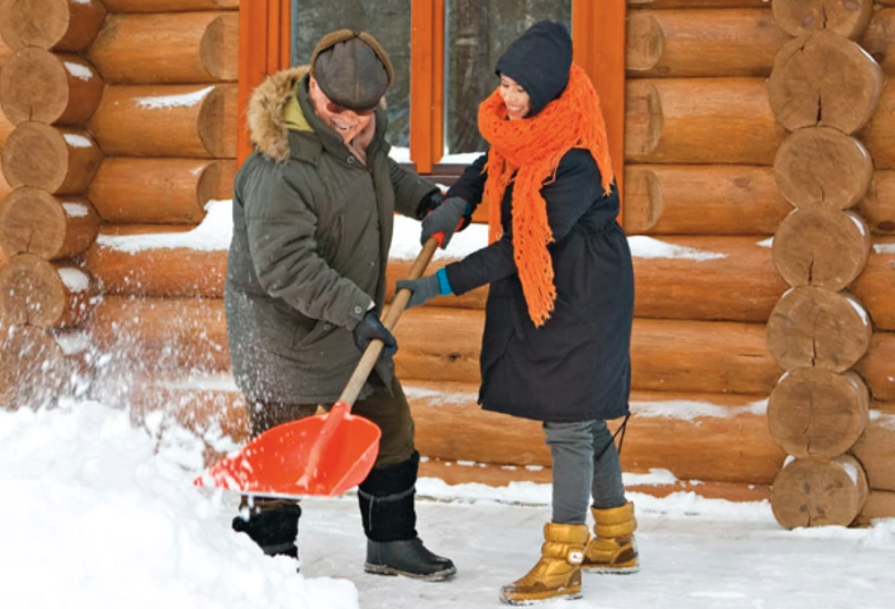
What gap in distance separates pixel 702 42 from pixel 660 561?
7.24 ft

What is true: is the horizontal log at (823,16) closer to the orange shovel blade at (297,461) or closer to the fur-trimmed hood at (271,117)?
the fur-trimmed hood at (271,117)

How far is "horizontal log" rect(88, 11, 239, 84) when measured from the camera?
5.98 metres

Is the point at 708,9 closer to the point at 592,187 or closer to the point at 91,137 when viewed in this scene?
the point at 592,187

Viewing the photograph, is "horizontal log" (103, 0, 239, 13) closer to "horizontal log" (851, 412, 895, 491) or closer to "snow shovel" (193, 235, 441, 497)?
"snow shovel" (193, 235, 441, 497)

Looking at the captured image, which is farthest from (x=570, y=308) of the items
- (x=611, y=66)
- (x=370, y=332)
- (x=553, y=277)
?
(x=611, y=66)

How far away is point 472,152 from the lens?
5.86 m

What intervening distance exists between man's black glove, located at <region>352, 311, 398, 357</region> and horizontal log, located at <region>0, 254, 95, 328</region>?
2559mm

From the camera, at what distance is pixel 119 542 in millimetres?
3186

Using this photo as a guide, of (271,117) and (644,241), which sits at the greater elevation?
(271,117)

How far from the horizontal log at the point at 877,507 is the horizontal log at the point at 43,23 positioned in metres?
3.99

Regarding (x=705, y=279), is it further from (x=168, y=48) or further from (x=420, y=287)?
(x=168, y=48)

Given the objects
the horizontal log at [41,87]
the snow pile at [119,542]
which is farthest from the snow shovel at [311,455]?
the horizontal log at [41,87]

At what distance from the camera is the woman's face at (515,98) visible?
12.9 ft

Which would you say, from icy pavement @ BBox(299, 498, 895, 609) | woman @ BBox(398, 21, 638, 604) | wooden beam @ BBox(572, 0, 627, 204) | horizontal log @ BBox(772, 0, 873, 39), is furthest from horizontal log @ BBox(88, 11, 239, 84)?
horizontal log @ BBox(772, 0, 873, 39)
